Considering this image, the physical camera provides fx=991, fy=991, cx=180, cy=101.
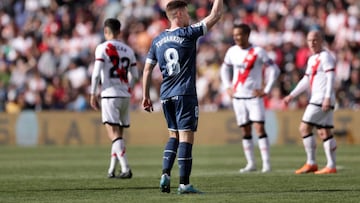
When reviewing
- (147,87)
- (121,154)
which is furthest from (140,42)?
(147,87)

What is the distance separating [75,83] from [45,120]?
3035 millimetres

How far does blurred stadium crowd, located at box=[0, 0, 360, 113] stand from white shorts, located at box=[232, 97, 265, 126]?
11.3 meters

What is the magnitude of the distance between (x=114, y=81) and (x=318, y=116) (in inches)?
139

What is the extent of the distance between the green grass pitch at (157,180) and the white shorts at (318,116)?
87 centimetres

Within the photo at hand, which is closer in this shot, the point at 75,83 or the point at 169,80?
the point at 169,80

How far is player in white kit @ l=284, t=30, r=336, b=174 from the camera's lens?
54.5ft

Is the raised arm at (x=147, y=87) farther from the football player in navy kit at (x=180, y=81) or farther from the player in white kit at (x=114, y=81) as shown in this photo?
the player in white kit at (x=114, y=81)

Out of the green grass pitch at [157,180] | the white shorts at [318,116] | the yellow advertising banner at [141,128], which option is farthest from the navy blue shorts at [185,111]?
the yellow advertising banner at [141,128]

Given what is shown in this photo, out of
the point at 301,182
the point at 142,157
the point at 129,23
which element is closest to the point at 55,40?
the point at 129,23

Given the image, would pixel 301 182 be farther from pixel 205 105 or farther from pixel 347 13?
pixel 347 13

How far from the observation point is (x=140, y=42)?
109ft

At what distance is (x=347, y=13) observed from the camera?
31297 mm

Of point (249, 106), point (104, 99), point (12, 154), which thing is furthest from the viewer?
point (12, 154)

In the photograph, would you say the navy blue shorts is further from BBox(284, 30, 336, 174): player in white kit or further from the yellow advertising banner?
the yellow advertising banner
